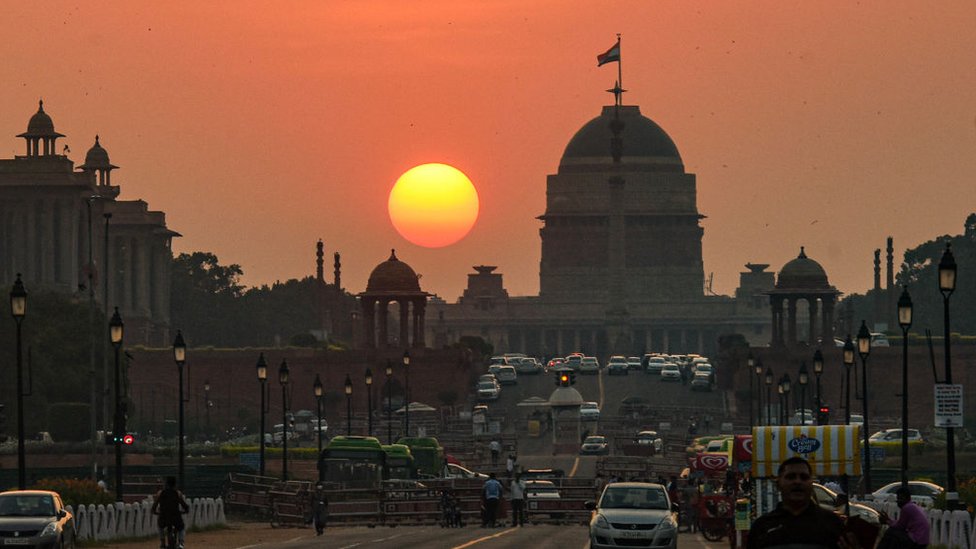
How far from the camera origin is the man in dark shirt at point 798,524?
15.9 metres

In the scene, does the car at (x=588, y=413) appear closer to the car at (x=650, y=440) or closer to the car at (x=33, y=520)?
the car at (x=650, y=440)

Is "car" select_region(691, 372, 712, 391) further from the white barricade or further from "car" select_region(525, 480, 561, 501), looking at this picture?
the white barricade

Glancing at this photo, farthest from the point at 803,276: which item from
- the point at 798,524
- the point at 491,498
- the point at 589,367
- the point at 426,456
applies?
the point at 798,524

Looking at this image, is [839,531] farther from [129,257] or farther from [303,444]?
[129,257]

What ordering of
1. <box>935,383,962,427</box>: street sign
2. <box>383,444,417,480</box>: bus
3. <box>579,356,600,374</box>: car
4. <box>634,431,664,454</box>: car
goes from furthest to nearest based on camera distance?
<box>579,356,600,374</box>: car
<box>634,431,664,454</box>: car
<box>383,444,417,480</box>: bus
<box>935,383,962,427</box>: street sign

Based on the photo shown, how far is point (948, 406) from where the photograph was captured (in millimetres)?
40719

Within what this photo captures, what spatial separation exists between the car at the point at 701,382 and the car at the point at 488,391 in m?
12.1

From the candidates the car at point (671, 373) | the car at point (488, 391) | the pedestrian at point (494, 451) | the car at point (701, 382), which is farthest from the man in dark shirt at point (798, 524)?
the car at point (671, 373)

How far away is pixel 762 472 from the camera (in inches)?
1645

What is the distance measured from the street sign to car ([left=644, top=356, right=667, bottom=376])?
11469 cm

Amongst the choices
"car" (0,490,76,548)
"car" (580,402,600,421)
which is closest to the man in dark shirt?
"car" (0,490,76,548)

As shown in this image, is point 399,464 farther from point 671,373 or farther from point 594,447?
point 671,373

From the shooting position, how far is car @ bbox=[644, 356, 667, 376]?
6161 inches

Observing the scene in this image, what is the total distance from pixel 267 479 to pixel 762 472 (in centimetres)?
3371
